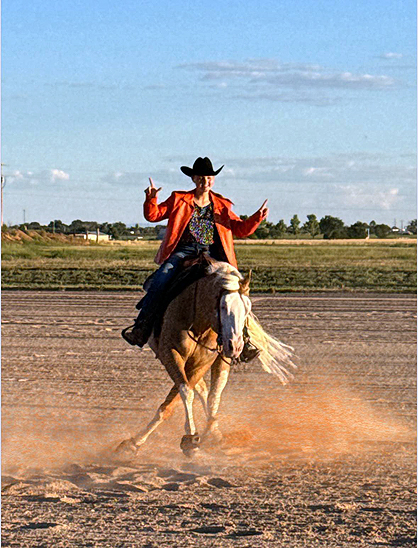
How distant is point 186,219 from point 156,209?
294 millimetres

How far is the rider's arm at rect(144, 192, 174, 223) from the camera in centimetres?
756

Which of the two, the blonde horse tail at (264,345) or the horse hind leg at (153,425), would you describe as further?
the blonde horse tail at (264,345)

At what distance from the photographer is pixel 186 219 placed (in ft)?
25.5

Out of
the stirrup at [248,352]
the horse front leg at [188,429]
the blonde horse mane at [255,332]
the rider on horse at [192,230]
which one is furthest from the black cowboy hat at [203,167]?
the horse front leg at [188,429]

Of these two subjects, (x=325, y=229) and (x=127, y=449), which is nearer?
(x=127, y=449)

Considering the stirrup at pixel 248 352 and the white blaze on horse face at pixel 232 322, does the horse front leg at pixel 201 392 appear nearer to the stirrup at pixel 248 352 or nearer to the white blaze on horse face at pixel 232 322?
the stirrup at pixel 248 352

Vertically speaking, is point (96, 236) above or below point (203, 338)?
above

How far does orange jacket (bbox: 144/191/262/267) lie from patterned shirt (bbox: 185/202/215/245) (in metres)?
0.05

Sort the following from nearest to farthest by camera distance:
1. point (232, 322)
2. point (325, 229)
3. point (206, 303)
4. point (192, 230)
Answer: point (232, 322), point (206, 303), point (192, 230), point (325, 229)

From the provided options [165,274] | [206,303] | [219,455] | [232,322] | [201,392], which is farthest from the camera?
[201,392]

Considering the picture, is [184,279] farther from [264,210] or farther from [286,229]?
[286,229]

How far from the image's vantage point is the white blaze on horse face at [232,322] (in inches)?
272

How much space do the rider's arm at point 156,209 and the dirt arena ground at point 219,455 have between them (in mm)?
2025

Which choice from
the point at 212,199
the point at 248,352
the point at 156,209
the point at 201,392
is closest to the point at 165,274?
the point at 156,209
